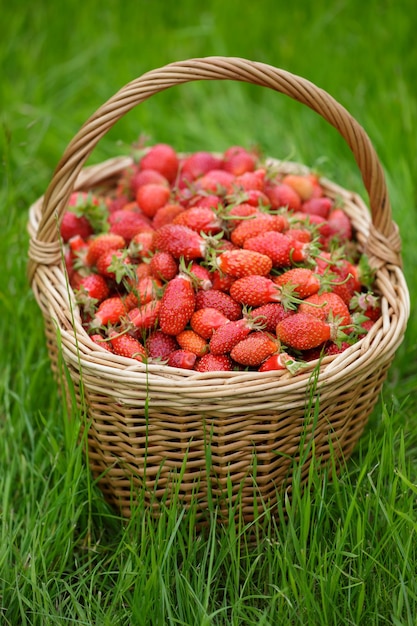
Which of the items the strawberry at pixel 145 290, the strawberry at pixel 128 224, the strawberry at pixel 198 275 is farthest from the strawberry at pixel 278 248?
the strawberry at pixel 128 224

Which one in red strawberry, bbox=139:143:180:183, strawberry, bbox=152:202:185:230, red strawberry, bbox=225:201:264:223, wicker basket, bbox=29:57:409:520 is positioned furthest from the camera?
red strawberry, bbox=139:143:180:183

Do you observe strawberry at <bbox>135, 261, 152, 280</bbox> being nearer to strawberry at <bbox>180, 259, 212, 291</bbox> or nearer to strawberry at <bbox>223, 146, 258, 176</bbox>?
strawberry at <bbox>180, 259, 212, 291</bbox>

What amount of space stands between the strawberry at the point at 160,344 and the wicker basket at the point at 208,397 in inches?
4.9

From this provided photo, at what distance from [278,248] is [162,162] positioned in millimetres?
574

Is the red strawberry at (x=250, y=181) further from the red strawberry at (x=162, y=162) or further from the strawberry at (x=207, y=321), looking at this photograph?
the strawberry at (x=207, y=321)

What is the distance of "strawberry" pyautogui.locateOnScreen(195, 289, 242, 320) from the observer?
1.49 m

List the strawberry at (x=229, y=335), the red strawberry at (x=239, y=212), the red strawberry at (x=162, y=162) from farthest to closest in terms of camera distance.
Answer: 1. the red strawberry at (x=162, y=162)
2. the red strawberry at (x=239, y=212)
3. the strawberry at (x=229, y=335)

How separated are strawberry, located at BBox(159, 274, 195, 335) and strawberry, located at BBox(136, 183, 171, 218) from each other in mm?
397

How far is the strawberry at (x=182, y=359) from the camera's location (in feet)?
4.73

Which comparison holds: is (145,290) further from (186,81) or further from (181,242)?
(186,81)

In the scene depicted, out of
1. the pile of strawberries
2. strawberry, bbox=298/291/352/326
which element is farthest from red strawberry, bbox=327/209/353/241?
strawberry, bbox=298/291/352/326

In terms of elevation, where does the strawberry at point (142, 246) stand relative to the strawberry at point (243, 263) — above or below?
below

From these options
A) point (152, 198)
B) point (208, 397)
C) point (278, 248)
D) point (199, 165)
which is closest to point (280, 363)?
point (208, 397)

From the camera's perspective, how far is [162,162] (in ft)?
6.46
